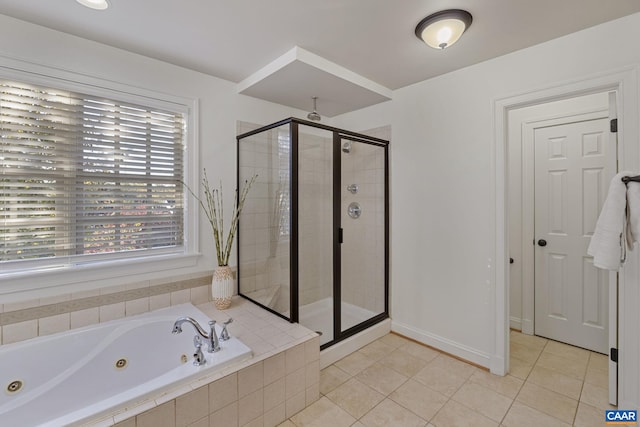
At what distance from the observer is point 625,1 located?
158cm

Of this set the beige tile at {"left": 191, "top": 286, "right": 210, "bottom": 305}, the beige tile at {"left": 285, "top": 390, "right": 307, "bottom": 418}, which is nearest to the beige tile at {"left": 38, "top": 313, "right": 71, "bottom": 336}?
the beige tile at {"left": 191, "top": 286, "right": 210, "bottom": 305}

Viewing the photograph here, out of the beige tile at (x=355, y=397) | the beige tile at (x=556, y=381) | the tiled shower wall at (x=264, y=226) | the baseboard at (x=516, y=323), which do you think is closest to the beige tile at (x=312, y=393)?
the beige tile at (x=355, y=397)

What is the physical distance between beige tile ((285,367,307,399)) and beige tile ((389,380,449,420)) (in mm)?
Answer: 636

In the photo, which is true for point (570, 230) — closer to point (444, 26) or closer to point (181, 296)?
point (444, 26)

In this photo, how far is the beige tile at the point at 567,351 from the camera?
2445 mm

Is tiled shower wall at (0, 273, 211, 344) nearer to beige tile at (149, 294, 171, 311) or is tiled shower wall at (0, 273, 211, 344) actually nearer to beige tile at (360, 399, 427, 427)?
beige tile at (149, 294, 171, 311)

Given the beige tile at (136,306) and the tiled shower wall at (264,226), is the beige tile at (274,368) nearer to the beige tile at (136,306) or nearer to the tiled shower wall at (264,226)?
the tiled shower wall at (264,226)

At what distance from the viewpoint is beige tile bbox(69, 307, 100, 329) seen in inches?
77.4

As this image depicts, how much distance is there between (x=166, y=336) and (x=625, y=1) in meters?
3.52

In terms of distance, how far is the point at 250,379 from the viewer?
5.36ft

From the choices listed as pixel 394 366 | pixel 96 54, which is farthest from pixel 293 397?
pixel 96 54

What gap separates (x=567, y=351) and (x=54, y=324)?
4.04 meters

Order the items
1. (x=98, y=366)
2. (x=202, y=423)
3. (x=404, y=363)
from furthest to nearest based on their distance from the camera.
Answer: (x=404, y=363)
(x=98, y=366)
(x=202, y=423)

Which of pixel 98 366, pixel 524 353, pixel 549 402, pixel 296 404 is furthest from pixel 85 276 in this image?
pixel 524 353
